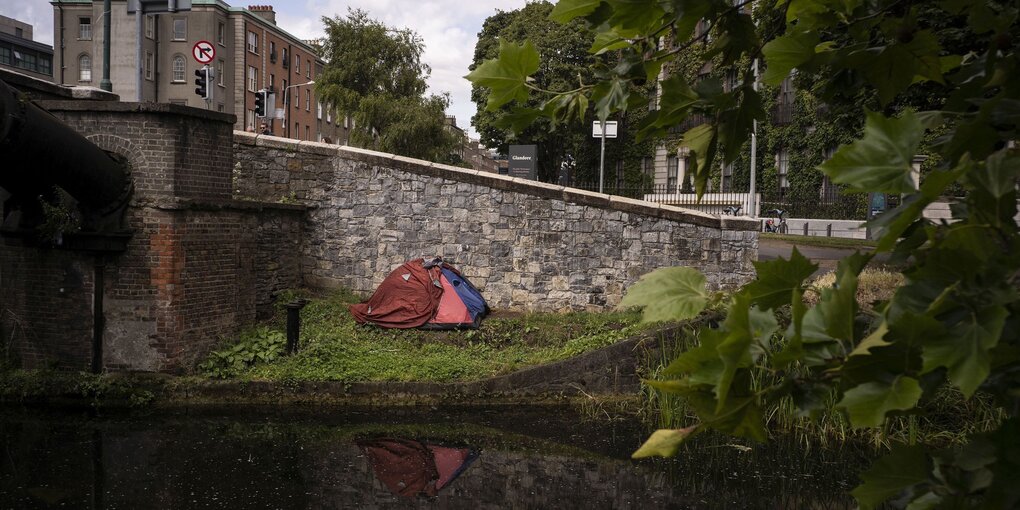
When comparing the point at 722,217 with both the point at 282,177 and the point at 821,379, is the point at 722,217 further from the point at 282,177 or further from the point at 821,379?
the point at 821,379

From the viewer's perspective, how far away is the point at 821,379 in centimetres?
129

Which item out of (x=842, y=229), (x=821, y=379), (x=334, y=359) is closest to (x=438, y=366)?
(x=334, y=359)

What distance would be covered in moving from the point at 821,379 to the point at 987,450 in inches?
10.7

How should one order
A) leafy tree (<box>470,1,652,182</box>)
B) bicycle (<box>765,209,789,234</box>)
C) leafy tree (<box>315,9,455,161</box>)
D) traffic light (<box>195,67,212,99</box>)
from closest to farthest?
traffic light (<box>195,67,212,99</box>) < bicycle (<box>765,209,789,234</box>) < leafy tree (<box>315,9,455,161</box>) < leafy tree (<box>470,1,652,182</box>)

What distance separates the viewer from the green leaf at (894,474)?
1308 mm

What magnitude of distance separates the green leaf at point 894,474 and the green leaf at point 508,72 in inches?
41.5

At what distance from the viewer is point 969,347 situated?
1094 mm

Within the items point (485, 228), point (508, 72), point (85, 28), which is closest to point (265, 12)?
point (85, 28)

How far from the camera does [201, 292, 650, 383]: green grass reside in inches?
401

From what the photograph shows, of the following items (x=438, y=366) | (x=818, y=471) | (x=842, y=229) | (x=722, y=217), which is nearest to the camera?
(x=818, y=471)

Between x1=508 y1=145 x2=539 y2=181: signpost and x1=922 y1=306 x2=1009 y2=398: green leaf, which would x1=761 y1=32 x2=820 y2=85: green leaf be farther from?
x1=508 y1=145 x2=539 y2=181: signpost

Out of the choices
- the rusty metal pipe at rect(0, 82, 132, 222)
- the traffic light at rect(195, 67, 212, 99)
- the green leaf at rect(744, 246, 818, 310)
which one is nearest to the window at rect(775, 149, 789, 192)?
the traffic light at rect(195, 67, 212, 99)

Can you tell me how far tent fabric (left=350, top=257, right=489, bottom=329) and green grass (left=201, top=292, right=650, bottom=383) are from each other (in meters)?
0.16

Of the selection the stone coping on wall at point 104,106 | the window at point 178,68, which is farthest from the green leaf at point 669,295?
the window at point 178,68
